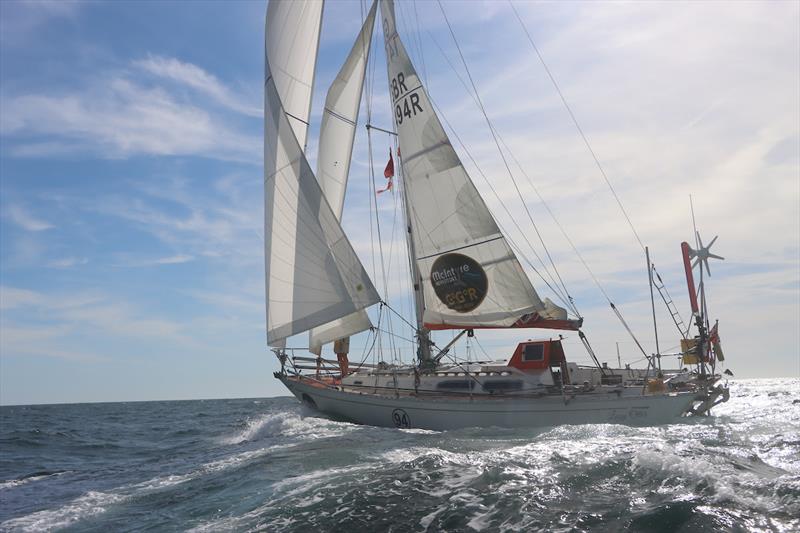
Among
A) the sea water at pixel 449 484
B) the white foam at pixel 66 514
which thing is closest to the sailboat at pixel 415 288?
the sea water at pixel 449 484

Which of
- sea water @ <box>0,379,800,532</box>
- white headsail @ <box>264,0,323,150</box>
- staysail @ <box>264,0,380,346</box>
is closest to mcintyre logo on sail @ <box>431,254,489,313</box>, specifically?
staysail @ <box>264,0,380,346</box>

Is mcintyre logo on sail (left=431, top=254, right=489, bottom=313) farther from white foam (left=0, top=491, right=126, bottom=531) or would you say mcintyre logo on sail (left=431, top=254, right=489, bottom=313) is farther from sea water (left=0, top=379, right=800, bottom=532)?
white foam (left=0, top=491, right=126, bottom=531)

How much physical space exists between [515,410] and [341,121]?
15.7m

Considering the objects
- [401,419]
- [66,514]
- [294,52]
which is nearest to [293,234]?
[401,419]

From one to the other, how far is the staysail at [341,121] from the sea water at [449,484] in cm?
1045

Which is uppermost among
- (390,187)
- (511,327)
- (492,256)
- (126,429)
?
(390,187)

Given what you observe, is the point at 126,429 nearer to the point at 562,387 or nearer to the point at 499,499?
the point at 562,387

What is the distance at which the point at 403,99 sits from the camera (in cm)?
2473

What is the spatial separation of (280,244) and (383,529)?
13928 millimetres

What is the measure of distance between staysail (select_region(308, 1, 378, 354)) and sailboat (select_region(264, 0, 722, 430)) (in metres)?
0.07

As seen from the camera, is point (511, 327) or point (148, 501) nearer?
point (148, 501)

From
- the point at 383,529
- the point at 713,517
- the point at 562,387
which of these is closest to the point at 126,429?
the point at 562,387

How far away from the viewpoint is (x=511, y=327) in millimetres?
22859

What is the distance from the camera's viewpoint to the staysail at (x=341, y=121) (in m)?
26.9
